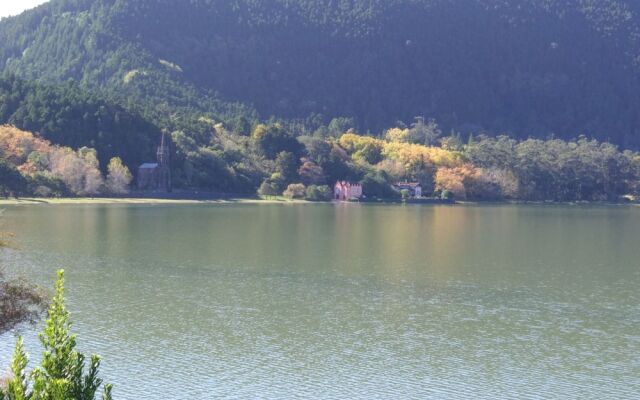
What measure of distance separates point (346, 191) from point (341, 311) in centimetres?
10358

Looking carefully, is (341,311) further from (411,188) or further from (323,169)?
(411,188)

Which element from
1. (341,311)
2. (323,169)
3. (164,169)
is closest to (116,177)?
(164,169)

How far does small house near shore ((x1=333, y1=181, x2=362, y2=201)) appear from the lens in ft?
465

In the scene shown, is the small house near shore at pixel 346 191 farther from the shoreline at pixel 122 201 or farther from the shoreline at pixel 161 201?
the shoreline at pixel 122 201

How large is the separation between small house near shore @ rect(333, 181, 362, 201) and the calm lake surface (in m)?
64.6

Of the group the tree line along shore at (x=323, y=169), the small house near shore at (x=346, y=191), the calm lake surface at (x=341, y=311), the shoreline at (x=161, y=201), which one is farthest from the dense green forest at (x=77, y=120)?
the calm lake surface at (x=341, y=311)

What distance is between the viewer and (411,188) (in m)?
152

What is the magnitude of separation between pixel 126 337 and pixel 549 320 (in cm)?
1658

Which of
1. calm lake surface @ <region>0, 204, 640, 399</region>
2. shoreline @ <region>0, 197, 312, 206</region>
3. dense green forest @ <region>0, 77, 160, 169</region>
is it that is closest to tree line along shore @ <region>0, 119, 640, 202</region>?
shoreline @ <region>0, 197, 312, 206</region>

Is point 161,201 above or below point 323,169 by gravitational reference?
below

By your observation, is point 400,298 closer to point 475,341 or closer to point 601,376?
point 475,341

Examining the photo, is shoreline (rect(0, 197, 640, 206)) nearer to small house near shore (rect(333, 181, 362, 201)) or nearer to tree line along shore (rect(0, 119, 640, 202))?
tree line along shore (rect(0, 119, 640, 202))

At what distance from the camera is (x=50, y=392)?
12.0m

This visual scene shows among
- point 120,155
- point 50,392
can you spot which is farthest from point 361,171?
point 50,392
